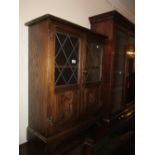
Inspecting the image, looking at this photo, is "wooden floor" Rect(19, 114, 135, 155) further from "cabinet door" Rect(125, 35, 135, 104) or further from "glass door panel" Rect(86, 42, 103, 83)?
"cabinet door" Rect(125, 35, 135, 104)

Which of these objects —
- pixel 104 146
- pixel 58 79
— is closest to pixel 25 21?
pixel 58 79

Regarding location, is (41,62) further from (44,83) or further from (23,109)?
(23,109)

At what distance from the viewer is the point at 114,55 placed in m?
2.37

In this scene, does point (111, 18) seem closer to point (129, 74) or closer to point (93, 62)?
point (93, 62)

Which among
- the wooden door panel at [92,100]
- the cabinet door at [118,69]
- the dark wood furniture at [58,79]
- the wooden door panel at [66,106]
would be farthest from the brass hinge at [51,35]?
the cabinet door at [118,69]

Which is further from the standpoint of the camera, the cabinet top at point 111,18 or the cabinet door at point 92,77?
the cabinet top at point 111,18

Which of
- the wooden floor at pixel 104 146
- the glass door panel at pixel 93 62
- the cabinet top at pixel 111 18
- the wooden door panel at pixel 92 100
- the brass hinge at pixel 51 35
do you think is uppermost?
the cabinet top at pixel 111 18

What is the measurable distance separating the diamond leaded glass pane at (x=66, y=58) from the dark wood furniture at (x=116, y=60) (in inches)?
28.4

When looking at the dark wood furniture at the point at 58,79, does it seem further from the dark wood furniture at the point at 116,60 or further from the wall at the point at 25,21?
the dark wood furniture at the point at 116,60

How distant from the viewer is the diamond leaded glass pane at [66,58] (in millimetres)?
1591
